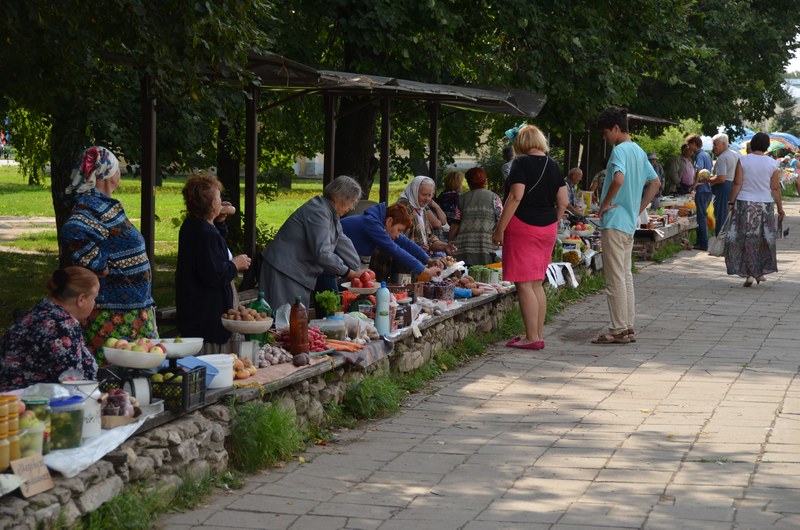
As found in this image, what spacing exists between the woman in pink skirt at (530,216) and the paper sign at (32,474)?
5680mm

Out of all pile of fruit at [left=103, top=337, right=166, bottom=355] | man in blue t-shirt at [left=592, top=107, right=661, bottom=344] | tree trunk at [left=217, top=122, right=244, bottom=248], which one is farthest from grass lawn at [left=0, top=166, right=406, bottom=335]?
pile of fruit at [left=103, top=337, right=166, bottom=355]

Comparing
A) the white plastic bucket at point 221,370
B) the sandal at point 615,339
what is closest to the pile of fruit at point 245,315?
the white plastic bucket at point 221,370

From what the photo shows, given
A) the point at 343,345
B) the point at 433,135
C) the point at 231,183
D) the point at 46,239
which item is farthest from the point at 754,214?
the point at 46,239

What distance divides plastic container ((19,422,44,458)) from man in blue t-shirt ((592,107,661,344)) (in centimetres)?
645

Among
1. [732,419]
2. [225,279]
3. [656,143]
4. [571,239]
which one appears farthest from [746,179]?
[656,143]

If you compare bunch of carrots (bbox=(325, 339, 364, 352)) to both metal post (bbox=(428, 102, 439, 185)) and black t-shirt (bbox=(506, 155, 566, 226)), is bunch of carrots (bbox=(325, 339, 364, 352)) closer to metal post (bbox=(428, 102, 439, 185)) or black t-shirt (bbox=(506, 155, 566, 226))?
black t-shirt (bbox=(506, 155, 566, 226))

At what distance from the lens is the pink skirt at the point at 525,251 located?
9844mm

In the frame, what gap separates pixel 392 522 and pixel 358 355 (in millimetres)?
2512

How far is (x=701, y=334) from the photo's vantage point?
11.0 m

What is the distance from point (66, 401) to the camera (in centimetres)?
487

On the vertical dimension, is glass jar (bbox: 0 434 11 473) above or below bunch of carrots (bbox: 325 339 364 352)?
above

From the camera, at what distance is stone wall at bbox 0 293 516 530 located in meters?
4.45

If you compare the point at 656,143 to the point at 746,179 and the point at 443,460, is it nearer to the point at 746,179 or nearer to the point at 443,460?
the point at 746,179

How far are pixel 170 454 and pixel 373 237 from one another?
4.47 meters
